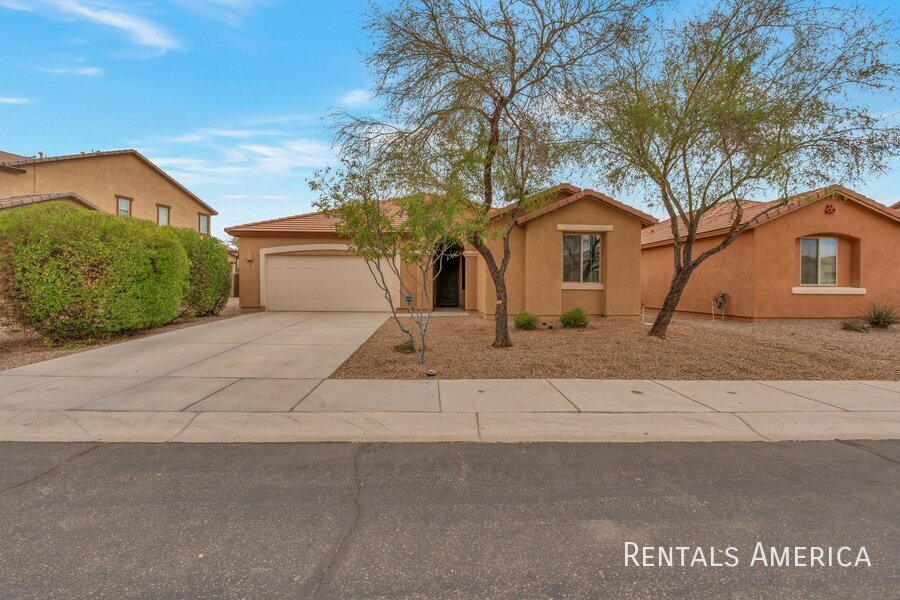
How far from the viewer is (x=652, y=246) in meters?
18.6

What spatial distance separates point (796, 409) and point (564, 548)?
4.37 metres

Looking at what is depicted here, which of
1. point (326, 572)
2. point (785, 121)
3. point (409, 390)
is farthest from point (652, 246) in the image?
point (326, 572)

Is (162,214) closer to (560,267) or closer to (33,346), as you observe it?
(33,346)

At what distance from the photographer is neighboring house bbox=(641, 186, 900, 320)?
13516 mm

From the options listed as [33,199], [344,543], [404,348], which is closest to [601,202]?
[404,348]

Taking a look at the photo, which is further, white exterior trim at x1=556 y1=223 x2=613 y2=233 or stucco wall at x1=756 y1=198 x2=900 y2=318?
stucco wall at x1=756 y1=198 x2=900 y2=318

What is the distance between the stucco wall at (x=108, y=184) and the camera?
19.6 metres

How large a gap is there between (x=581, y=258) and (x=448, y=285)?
A: 6750mm

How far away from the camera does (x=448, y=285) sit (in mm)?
18953

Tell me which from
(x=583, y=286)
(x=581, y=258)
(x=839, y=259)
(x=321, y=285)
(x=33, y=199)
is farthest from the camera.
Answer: (x=321, y=285)

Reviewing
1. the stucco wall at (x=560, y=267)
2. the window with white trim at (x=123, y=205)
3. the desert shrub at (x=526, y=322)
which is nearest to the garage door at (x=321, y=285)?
the stucco wall at (x=560, y=267)

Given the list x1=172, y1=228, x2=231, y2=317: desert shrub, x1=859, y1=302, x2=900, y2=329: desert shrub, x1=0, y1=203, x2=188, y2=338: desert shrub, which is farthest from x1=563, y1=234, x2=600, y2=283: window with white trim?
x1=172, y1=228, x2=231, y2=317: desert shrub

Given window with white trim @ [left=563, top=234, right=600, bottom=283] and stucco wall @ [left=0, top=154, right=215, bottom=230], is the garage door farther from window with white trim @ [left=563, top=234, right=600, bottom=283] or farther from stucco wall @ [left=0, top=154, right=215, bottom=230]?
stucco wall @ [left=0, top=154, right=215, bottom=230]

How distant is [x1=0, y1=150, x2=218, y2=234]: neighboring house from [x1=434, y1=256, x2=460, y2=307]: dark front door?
1519 cm
